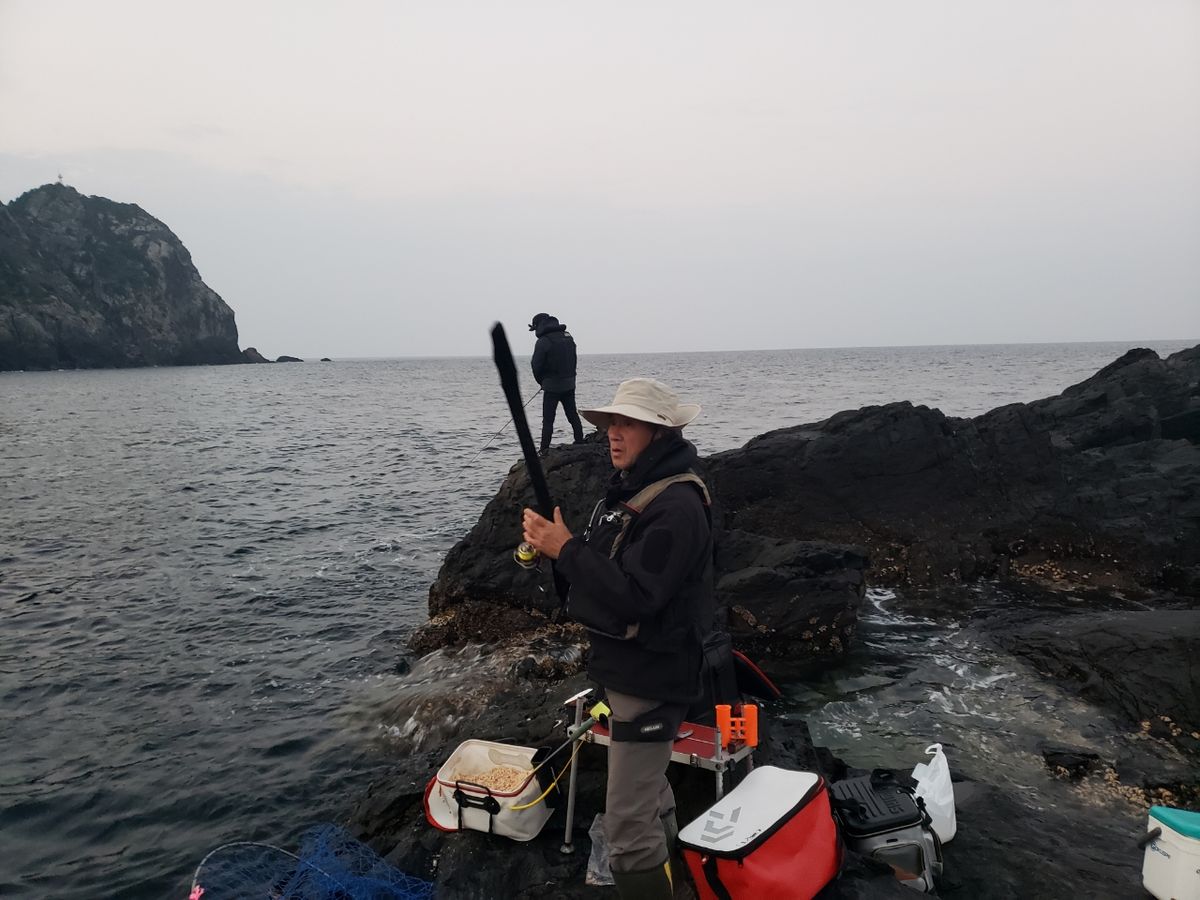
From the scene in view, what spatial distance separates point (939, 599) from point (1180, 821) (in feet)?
28.3

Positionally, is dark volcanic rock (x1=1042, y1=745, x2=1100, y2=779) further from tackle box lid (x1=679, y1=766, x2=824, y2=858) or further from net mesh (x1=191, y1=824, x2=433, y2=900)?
net mesh (x1=191, y1=824, x2=433, y2=900)

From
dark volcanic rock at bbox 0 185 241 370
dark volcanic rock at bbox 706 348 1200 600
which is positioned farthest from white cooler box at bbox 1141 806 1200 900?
dark volcanic rock at bbox 0 185 241 370

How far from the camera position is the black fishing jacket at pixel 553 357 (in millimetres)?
12609

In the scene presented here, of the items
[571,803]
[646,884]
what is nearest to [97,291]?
[571,803]

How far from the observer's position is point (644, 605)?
3518mm

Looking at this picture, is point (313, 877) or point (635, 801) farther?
point (313, 877)

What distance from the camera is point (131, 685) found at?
10.4m

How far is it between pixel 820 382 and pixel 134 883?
79286 mm

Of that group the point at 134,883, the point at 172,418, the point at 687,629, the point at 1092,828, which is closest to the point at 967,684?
the point at 1092,828

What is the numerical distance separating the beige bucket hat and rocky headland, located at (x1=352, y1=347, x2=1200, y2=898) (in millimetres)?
2720

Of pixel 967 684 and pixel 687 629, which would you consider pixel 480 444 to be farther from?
pixel 687 629

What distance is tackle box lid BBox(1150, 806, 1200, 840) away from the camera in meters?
4.12

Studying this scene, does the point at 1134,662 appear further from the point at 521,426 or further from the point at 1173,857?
the point at 521,426

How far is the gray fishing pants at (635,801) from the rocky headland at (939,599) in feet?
3.25
